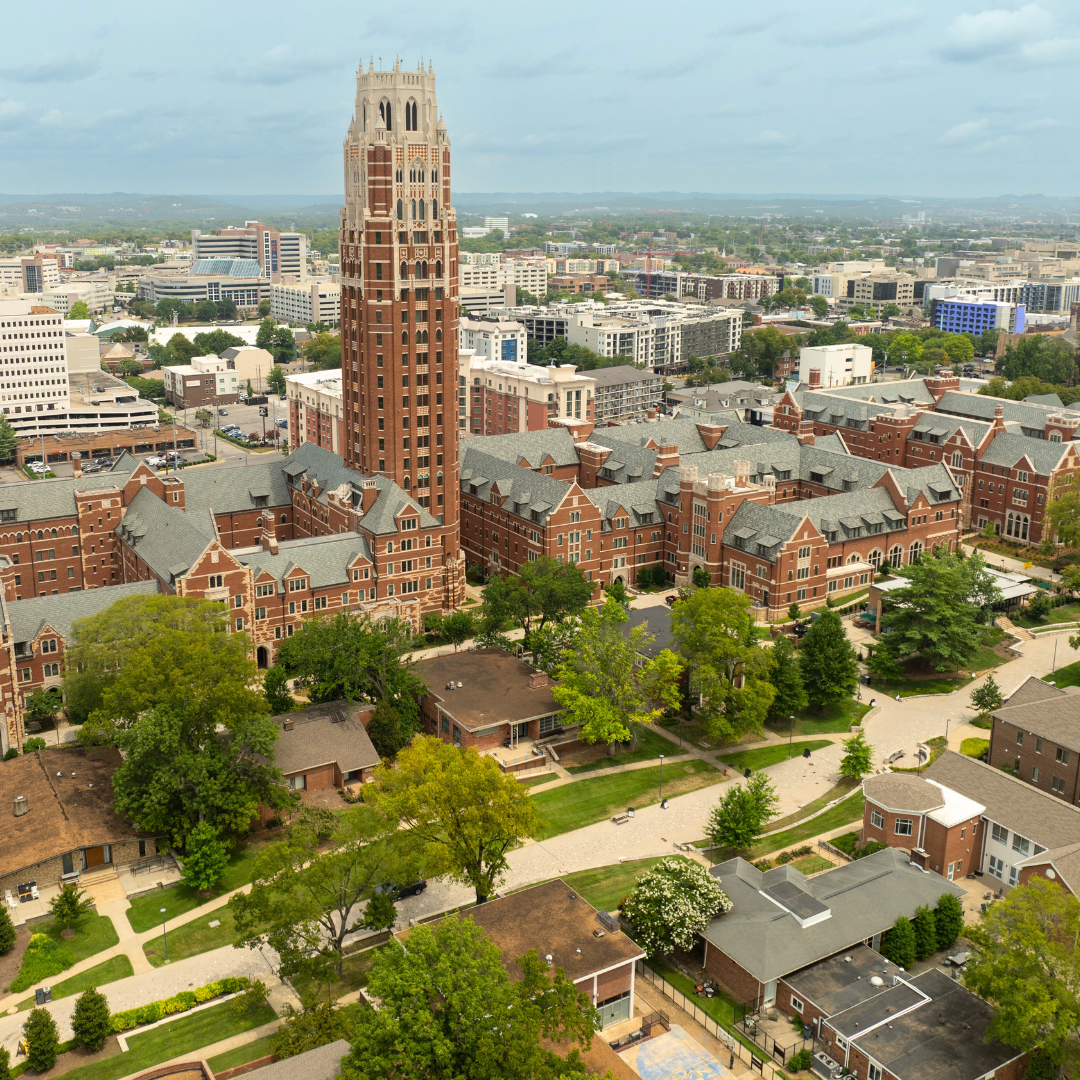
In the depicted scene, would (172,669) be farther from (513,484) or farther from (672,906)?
(513,484)

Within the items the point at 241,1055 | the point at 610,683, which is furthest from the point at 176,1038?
the point at 610,683

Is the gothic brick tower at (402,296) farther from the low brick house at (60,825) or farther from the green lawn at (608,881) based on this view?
the green lawn at (608,881)

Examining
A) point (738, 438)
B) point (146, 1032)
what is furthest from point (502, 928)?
point (738, 438)

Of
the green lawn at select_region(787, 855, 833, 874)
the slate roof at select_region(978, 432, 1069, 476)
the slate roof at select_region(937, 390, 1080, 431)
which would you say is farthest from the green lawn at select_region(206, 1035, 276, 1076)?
the slate roof at select_region(937, 390, 1080, 431)

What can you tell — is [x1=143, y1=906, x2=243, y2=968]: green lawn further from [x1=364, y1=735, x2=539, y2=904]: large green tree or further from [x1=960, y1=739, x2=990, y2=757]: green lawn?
[x1=960, y1=739, x2=990, y2=757]: green lawn

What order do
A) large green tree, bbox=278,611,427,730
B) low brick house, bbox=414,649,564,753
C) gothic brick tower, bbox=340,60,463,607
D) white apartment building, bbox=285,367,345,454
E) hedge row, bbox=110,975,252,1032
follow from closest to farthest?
hedge row, bbox=110,975,252,1032, large green tree, bbox=278,611,427,730, low brick house, bbox=414,649,564,753, gothic brick tower, bbox=340,60,463,607, white apartment building, bbox=285,367,345,454

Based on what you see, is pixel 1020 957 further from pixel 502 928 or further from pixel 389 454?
pixel 389 454

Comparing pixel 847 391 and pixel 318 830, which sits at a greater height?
pixel 847 391
